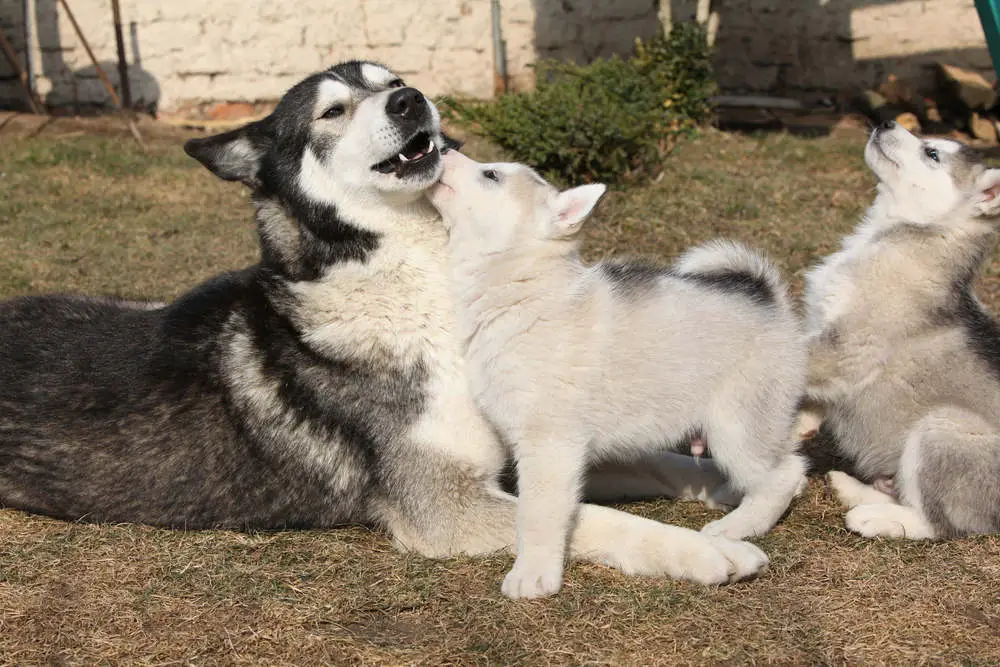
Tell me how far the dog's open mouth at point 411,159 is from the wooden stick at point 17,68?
883 cm

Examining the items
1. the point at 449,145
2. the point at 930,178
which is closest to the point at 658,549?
the point at 449,145

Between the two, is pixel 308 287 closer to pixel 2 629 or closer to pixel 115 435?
pixel 115 435

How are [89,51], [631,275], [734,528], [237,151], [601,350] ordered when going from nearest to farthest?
1. [601,350]
2. [734,528]
3. [631,275]
4. [237,151]
5. [89,51]

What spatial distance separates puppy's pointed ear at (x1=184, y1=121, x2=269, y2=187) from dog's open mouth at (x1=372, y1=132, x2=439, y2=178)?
19.9 inches

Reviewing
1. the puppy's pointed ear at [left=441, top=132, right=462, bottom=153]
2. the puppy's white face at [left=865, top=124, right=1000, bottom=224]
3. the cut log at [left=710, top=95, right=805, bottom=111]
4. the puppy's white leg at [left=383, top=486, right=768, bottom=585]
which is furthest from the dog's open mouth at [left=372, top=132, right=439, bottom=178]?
the cut log at [left=710, top=95, right=805, bottom=111]

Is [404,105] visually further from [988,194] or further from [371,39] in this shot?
[371,39]

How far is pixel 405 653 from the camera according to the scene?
9.41 ft

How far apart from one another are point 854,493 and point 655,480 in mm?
772

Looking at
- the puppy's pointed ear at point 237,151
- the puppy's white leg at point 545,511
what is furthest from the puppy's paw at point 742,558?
the puppy's pointed ear at point 237,151

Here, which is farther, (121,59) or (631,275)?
(121,59)

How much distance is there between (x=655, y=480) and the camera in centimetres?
409

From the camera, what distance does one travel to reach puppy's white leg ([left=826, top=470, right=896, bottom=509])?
3.93 meters

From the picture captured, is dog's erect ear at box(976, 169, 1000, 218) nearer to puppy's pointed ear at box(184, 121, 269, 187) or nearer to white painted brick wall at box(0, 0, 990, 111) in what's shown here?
puppy's pointed ear at box(184, 121, 269, 187)

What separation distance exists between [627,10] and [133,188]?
228 inches
